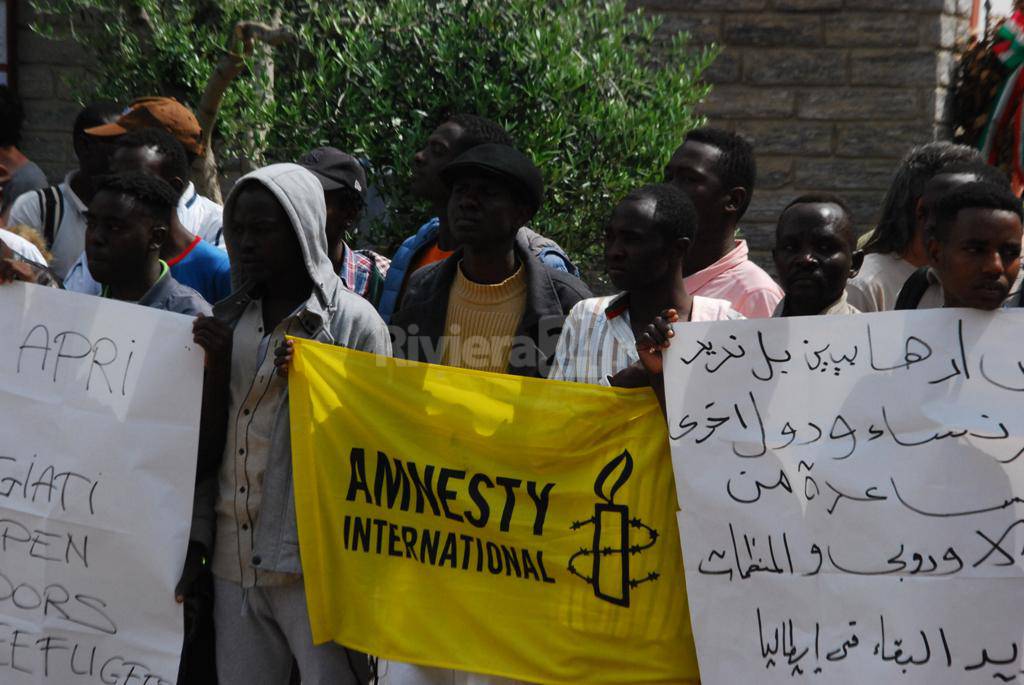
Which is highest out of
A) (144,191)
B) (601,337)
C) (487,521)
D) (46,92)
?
(46,92)

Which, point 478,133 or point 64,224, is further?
point 64,224

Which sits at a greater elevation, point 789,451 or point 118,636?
point 789,451

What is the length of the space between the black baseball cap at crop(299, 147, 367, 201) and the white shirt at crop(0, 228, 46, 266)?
40.6 inches

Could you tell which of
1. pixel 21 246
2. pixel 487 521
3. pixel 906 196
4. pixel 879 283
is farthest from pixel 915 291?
pixel 21 246

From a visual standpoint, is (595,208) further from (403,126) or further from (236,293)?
(236,293)

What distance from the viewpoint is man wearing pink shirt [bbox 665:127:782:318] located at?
502 cm

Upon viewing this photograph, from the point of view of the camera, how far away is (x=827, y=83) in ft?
29.3

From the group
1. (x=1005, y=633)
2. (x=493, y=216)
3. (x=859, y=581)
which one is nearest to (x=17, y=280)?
(x=493, y=216)

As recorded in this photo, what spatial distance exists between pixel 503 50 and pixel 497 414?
220 centimetres

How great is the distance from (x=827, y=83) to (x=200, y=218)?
4.49 meters

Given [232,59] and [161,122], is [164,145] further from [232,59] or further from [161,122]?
[232,59]

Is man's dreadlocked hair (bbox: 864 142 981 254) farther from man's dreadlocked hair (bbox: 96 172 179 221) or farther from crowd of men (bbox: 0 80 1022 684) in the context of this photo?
man's dreadlocked hair (bbox: 96 172 179 221)

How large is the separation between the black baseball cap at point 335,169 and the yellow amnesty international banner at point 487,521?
1.29m

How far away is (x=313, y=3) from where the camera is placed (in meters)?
6.55
